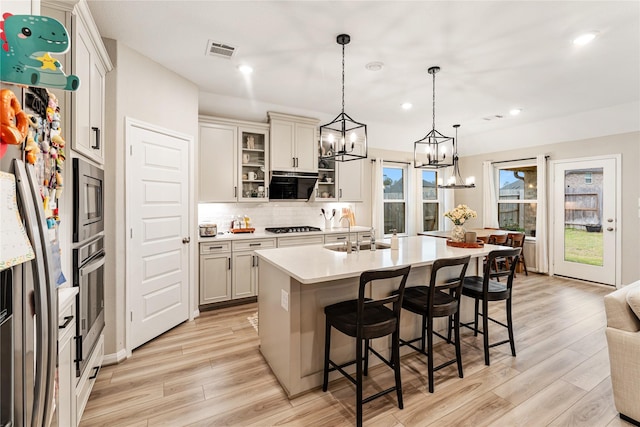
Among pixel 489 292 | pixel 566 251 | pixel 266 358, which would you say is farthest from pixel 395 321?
pixel 566 251

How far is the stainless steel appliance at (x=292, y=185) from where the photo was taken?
4607 millimetres

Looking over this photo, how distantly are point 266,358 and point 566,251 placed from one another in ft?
18.8

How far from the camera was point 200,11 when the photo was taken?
7.74 feet

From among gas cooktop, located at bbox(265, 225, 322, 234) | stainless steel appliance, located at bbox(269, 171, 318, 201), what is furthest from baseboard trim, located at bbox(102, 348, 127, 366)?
Result: stainless steel appliance, located at bbox(269, 171, 318, 201)

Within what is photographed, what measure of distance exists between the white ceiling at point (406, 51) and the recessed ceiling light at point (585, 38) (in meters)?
0.06

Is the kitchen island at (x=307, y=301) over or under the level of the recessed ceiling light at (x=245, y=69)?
under

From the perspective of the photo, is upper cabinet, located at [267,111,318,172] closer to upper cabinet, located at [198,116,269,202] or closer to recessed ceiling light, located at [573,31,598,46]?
upper cabinet, located at [198,116,269,202]

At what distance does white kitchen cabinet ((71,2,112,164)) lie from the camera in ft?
6.20

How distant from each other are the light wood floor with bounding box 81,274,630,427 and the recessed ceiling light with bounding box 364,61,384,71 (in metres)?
2.99

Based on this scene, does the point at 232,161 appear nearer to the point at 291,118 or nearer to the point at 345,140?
the point at 291,118

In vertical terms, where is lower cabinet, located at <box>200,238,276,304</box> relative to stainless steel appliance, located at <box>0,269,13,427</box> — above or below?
below

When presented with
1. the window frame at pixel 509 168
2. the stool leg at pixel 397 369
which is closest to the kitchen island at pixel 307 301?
the stool leg at pixel 397 369

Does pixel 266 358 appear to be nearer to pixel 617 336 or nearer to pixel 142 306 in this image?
pixel 142 306

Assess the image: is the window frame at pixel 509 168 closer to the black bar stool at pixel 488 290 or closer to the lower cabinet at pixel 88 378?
the black bar stool at pixel 488 290
